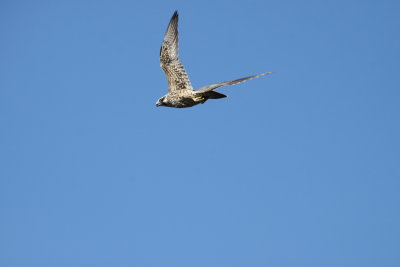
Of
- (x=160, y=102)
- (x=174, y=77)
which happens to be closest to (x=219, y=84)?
(x=174, y=77)

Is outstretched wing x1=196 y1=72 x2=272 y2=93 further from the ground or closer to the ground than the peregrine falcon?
closer to the ground

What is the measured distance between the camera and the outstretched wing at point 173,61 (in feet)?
66.2

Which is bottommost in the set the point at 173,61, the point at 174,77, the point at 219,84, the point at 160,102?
the point at 219,84

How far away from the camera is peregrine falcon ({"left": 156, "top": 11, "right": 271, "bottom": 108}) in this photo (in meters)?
19.3

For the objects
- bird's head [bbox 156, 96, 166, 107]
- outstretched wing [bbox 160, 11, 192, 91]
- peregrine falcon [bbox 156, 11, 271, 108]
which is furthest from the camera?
bird's head [bbox 156, 96, 166, 107]

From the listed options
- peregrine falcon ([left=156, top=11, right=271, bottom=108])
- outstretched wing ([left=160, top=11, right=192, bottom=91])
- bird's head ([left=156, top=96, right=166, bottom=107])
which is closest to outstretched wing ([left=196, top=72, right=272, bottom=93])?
peregrine falcon ([left=156, top=11, right=271, bottom=108])

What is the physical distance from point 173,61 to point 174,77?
666mm

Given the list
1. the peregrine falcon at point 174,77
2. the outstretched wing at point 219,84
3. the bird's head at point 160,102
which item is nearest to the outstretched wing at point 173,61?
the peregrine falcon at point 174,77

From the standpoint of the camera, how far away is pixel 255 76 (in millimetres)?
14766

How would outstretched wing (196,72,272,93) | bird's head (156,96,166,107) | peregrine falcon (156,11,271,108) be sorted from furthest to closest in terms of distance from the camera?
bird's head (156,96,166,107), peregrine falcon (156,11,271,108), outstretched wing (196,72,272,93)

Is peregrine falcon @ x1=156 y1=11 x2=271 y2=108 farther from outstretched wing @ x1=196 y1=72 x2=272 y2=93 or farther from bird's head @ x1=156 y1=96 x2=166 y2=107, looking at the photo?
outstretched wing @ x1=196 y1=72 x2=272 y2=93

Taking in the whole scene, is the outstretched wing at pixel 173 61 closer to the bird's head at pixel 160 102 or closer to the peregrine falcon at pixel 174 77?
the peregrine falcon at pixel 174 77

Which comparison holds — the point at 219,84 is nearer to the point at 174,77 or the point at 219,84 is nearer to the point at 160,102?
the point at 174,77

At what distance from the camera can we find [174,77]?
2033 centimetres
